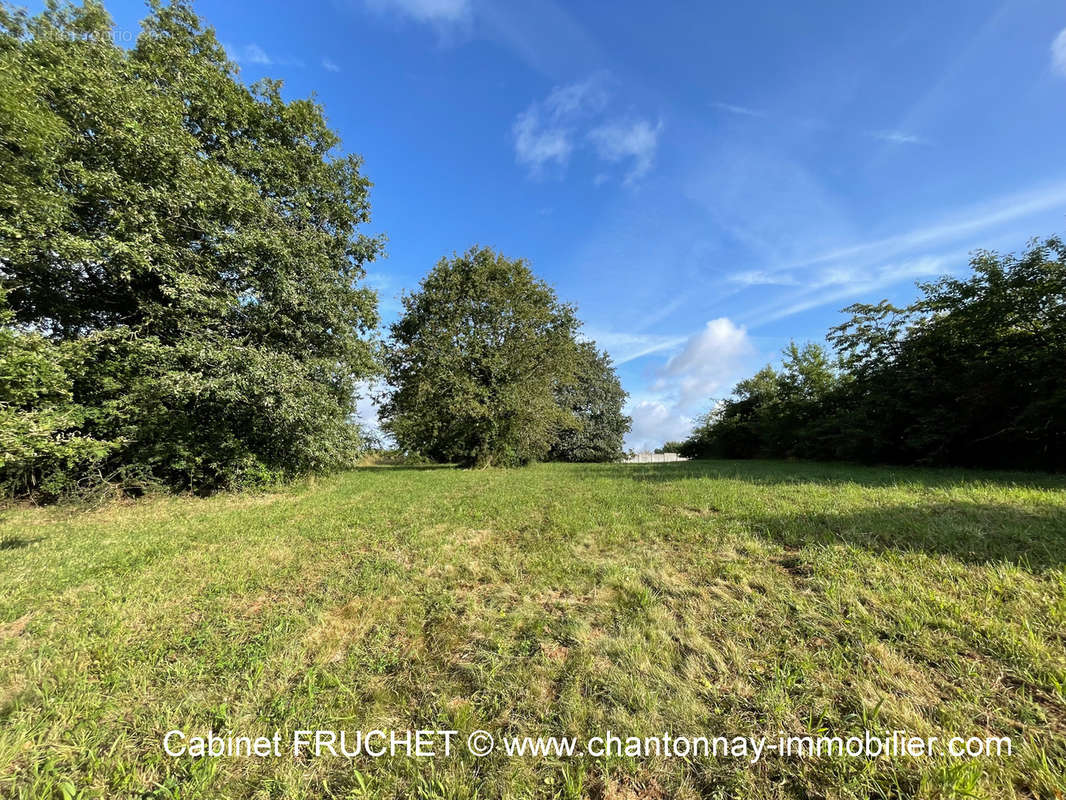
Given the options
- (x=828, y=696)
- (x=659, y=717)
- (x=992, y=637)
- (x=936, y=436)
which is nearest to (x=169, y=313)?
(x=659, y=717)

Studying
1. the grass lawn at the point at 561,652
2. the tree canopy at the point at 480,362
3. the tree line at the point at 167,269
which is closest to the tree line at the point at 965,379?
the grass lawn at the point at 561,652

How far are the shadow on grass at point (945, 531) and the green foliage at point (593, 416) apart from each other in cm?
2221

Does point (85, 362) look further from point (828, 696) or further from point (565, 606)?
point (828, 696)

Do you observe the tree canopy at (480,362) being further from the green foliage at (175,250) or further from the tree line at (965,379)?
the tree line at (965,379)

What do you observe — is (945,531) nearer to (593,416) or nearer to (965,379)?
(965,379)

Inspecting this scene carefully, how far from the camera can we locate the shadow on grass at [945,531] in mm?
3615

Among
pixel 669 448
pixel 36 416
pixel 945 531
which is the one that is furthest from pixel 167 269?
pixel 669 448

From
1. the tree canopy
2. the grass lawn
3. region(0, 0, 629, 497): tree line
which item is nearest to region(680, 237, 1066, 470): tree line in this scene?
the grass lawn

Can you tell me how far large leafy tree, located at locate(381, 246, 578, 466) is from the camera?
17.2 m

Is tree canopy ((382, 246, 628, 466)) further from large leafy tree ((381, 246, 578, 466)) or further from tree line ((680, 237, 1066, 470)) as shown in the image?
tree line ((680, 237, 1066, 470))

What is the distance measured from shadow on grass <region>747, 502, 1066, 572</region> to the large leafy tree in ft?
43.6

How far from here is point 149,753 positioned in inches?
80.3

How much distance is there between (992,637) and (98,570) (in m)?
9.15

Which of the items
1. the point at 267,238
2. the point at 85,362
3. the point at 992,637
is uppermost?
the point at 267,238
